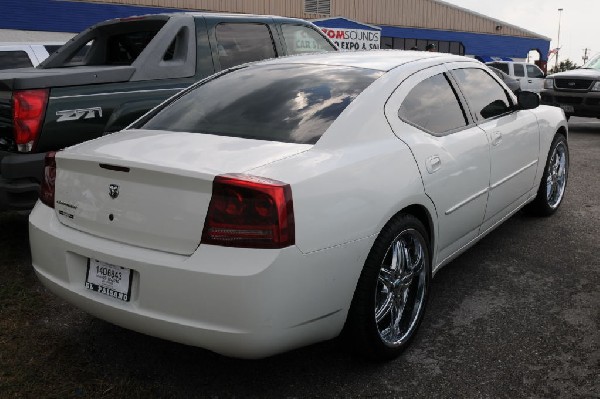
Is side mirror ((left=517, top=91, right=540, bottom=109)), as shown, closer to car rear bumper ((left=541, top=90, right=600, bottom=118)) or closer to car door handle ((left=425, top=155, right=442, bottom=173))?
car door handle ((left=425, top=155, right=442, bottom=173))

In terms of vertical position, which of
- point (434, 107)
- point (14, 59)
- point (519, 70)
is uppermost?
point (519, 70)

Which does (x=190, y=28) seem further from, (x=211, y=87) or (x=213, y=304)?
(x=213, y=304)

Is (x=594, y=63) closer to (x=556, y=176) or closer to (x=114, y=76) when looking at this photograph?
(x=556, y=176)

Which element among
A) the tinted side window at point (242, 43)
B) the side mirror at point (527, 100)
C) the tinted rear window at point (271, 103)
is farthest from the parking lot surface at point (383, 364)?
the tinted side window at point (242, 43)

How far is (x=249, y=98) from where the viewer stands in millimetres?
3271

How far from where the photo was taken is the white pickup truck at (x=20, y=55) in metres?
7.45

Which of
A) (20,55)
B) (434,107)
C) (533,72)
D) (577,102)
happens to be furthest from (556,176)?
(533,72)

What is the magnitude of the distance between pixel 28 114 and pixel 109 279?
6.61 feet

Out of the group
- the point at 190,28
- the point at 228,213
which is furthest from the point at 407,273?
the point at 190,28

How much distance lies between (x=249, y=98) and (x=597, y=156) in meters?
7.78

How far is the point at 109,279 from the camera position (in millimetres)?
2596

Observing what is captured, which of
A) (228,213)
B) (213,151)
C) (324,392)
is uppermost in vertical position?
(213,151)

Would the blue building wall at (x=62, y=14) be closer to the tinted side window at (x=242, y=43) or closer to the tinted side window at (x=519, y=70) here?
the tinted side window at (x=519, y=70)

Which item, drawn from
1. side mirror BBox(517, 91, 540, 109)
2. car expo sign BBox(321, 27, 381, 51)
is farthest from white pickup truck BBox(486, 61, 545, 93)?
side mirror BBox(517, 91, 540, 109)
